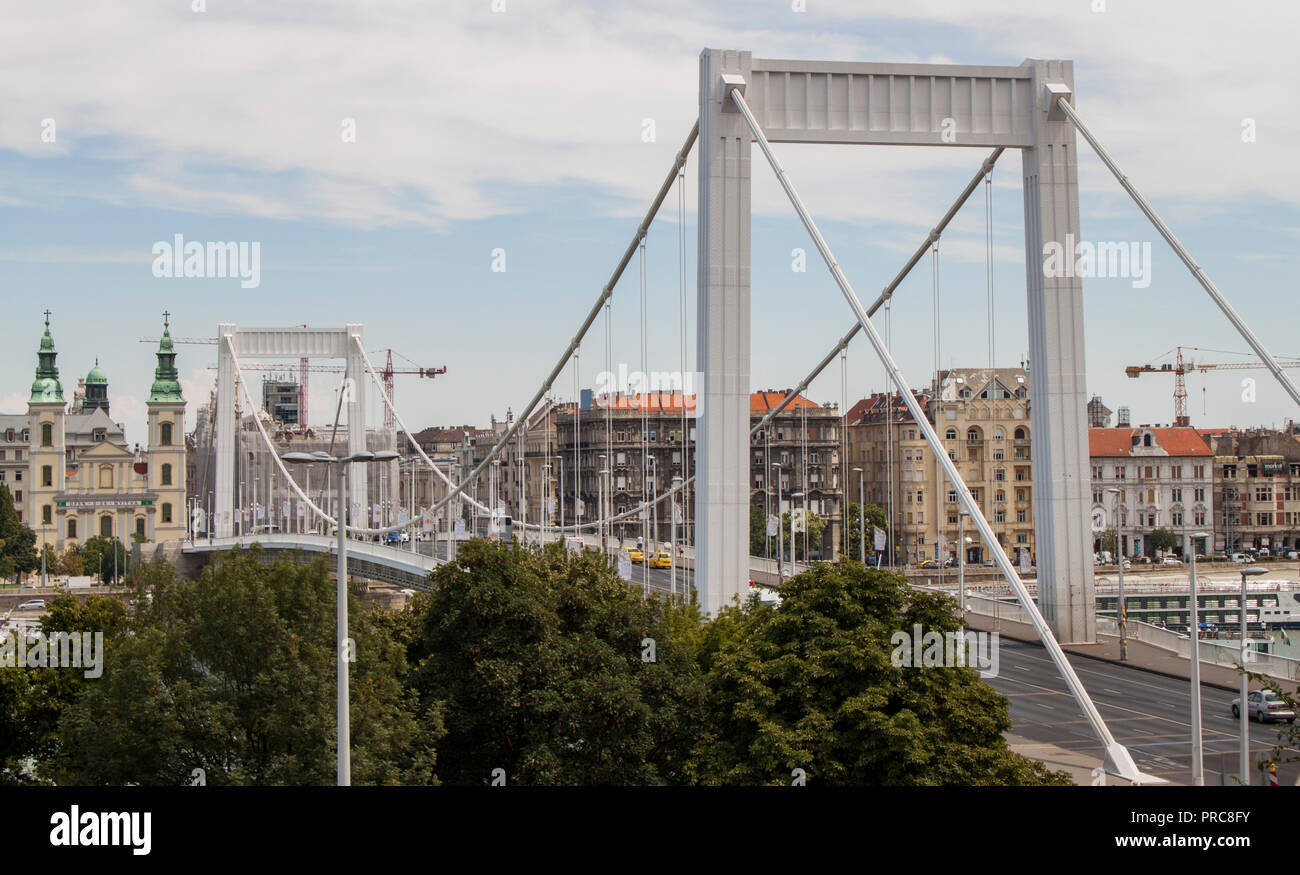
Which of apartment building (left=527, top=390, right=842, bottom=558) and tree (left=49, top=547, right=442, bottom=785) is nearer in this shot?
tree (left=49, top=547, right=442, bottom=785)

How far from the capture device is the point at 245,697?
21891 mm

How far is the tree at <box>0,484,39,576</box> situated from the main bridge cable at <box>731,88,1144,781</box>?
4487 inches

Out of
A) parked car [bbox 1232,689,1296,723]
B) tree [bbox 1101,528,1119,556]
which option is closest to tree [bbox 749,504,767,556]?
tree [bbox 1101,528,1119,556]

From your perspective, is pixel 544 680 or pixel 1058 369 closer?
pixel 544 680

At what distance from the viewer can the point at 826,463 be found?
416 feet

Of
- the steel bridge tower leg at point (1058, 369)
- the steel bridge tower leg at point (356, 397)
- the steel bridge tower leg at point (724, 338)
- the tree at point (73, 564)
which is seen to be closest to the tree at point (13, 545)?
the tree at point (73, 564)

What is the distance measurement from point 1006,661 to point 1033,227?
12.2m

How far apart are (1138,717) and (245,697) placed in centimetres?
2070

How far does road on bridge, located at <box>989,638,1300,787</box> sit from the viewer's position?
30812 mm

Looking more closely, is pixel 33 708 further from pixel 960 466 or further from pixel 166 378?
pixel 166 378

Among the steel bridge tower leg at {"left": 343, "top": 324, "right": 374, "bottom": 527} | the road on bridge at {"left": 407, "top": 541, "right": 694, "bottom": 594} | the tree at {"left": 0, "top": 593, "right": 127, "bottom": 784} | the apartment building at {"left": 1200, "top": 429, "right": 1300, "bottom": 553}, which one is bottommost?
the tree at {"left": 0, "top": 593, "right": 127, "bottom": 784}

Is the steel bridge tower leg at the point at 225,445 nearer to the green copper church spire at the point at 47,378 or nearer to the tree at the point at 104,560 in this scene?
the tree at the point at 104,560

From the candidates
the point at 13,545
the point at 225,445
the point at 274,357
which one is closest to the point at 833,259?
the point at 274,357

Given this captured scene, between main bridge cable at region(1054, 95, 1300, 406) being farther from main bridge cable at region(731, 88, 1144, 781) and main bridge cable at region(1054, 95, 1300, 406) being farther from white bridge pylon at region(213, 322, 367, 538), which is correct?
white bridge pylon at region(213, 322, 367, 538)
